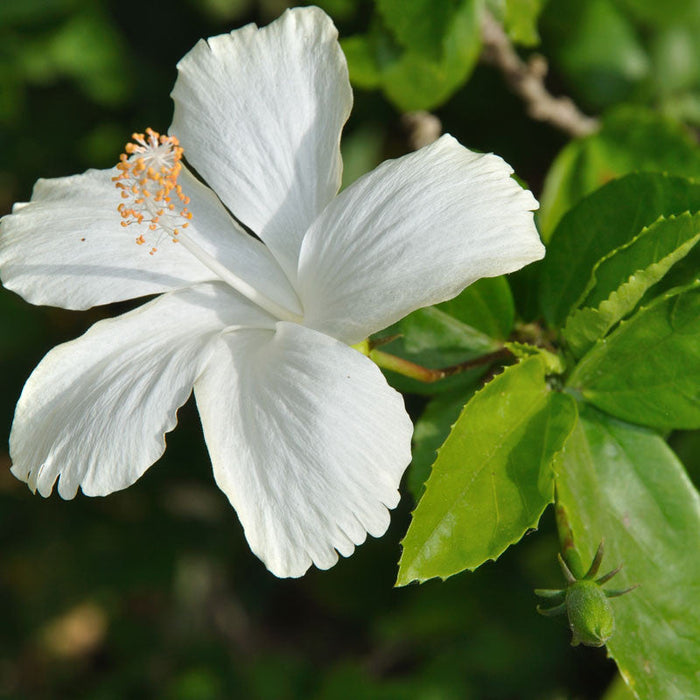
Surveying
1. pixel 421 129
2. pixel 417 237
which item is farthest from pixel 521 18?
pixel 417 237

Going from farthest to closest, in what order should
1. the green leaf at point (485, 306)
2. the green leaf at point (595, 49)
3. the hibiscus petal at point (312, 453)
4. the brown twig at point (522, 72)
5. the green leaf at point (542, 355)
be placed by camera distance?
the green leaf at point (595, 49) < the brown twig at point (522, 72) < the green leaf at point (485, 306) < the green leaf at point (542, 355) < the hibiscus petal at point (312, 453)

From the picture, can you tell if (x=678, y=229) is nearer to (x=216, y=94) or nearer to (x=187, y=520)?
(x=216, y=94)

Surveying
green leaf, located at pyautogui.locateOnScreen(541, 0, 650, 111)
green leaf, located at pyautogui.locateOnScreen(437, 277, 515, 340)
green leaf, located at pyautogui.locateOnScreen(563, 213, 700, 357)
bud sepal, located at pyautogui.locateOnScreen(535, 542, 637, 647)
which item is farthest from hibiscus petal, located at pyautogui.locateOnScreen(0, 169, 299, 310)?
green leaf, located at pyautogui.locateOnScreen(541, 0, 650, 111)

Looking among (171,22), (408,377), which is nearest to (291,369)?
(408,377)

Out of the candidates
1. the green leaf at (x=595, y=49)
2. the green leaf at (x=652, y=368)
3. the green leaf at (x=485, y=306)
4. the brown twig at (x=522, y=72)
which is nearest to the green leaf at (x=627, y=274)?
the green leaf at (x=652, y=368)

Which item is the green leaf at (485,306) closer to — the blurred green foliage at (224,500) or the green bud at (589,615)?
the blurred green foliage at (224,500)
